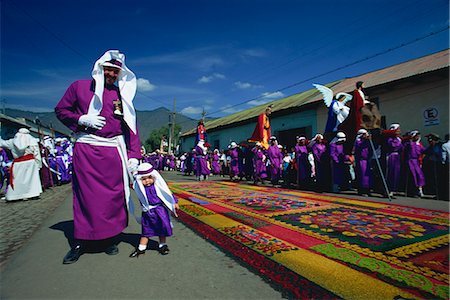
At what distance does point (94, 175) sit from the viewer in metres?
2.58

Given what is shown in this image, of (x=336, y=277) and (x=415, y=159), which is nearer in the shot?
(x=336, y=277)

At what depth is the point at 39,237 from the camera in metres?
3.16

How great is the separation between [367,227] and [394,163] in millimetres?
4755

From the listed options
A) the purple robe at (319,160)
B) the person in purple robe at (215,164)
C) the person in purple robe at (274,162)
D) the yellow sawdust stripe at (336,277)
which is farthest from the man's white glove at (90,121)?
the person in purple robe at (215,164)

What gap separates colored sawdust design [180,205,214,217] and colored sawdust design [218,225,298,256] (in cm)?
99

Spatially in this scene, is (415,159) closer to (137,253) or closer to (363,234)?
(363,234)

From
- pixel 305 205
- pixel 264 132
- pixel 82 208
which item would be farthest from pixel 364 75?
pixel 82 208

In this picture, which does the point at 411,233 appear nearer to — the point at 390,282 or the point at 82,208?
the point at 390,282

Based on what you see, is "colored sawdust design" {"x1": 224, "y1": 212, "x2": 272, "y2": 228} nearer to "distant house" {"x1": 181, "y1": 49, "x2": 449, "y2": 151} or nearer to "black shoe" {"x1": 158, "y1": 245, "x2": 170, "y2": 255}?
"black shoe" {"x1": 158, "y1": 245, "x2": 170, "y2": 255}

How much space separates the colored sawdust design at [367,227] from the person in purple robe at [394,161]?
143 inches

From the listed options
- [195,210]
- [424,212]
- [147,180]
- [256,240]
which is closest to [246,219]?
[256,240]

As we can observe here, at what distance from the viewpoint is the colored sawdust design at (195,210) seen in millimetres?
4168

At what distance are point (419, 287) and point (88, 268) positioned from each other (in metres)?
2.57

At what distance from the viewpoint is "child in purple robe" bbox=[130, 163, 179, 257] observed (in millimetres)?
2613
